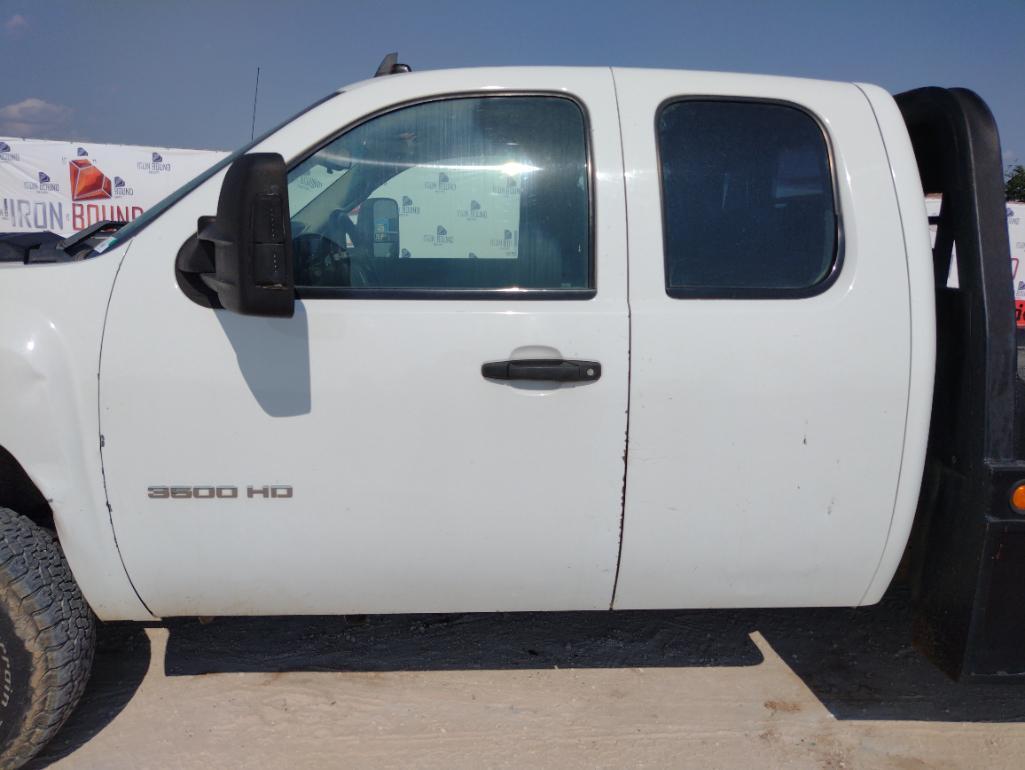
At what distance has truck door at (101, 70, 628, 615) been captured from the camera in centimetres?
230

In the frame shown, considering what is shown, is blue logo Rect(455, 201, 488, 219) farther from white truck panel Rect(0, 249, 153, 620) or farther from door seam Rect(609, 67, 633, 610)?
white truck panel Rect(0, 249, 153, 620)

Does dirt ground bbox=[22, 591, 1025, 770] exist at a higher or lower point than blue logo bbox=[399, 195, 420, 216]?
lower

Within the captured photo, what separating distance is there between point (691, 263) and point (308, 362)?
44.7 inches

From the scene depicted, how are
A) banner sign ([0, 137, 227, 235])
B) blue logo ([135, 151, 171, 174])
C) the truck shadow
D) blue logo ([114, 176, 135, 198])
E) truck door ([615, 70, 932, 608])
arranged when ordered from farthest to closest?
blue logo ([135, 151, 171, 174])
blue logo ([114, 176, 135, 198])
banner sign ([0, 137, 227, 235])
the truck shadow
truck door ([615, 70, 932, 608])

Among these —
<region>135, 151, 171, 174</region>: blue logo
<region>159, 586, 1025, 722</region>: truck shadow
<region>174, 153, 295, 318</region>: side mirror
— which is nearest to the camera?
<region>174, 153, 295, 318</region>: side mirror

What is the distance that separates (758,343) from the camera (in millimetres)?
2369

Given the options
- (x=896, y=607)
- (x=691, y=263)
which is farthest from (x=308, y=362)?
(x=896, y=607)

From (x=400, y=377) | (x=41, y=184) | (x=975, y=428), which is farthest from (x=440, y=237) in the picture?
(x=41, y=184)

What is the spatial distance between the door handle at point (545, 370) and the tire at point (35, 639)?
Result: 1419 millimetres

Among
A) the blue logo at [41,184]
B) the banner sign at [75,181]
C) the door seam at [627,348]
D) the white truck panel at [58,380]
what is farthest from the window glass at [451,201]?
the blue logo at [41,184]

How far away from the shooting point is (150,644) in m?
3.29

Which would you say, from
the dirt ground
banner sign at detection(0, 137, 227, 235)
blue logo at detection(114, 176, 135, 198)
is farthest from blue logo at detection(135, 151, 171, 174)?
the dirt ground

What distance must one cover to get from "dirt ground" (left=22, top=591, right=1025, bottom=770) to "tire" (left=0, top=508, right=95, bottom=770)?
217 mm

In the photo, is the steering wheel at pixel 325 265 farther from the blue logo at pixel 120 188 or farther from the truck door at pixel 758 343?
the blue logo at pixel 120 188
